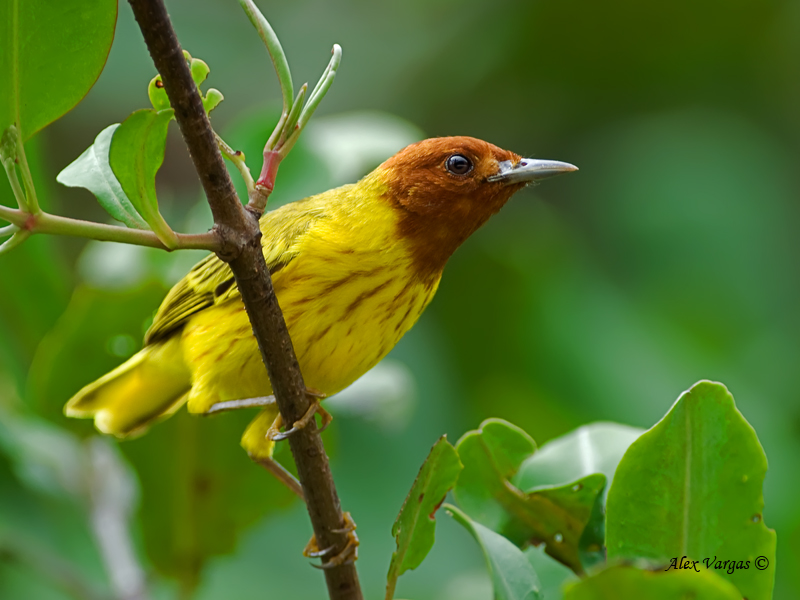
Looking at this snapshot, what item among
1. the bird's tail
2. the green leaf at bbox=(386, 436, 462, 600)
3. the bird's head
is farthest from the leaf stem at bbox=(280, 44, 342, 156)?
the bird's tail

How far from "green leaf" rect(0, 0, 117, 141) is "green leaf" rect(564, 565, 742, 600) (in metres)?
1.13

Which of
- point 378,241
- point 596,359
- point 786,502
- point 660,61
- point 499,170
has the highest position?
point 660,61

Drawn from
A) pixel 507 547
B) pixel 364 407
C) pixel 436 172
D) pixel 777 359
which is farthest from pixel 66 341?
pixel 777 359

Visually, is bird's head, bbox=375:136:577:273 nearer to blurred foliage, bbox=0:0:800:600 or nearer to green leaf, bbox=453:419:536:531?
blurred foliage, bbox=0:0:800:600

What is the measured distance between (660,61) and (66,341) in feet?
12.8

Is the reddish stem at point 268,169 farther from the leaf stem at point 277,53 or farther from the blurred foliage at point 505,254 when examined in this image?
the blurred foliage at point 505,254

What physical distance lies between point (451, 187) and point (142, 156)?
1.49 metres

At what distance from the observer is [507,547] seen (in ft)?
5.80

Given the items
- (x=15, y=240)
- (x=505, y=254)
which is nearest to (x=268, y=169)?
(x=15, y=240)

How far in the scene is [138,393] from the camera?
3.31m

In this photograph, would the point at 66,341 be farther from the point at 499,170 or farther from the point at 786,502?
the point at 786,502

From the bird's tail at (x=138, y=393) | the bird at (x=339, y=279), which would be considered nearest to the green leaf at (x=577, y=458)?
the bird at (x=339, y=279)

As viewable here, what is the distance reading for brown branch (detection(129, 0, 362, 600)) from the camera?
1.35 m

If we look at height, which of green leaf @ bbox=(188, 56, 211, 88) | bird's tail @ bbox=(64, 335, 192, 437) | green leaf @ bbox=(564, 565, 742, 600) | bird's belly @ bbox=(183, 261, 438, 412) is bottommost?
bird's tail @ bbox=(64, 335, 192, 437)
